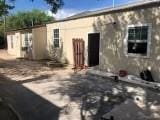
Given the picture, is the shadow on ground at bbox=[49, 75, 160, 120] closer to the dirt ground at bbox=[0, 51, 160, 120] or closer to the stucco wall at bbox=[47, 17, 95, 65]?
the dirt ground at bbox=[0, 51, 160, 120]

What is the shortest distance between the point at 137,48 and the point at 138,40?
393mm

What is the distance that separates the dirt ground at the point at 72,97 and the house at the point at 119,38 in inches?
59.5

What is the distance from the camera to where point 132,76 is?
34.2ft

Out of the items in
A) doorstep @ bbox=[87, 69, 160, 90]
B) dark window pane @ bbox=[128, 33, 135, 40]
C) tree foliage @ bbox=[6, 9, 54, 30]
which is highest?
tree foliage @ bbox=[6, 9, 54, 30]

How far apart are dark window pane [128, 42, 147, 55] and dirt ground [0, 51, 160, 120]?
71.2 inches

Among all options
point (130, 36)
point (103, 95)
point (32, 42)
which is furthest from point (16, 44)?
point (103, 95)

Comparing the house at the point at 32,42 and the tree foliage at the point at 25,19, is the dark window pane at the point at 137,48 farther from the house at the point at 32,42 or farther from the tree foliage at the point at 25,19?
the tree foliage at the point at 25,19

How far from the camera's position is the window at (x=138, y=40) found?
1011 cm

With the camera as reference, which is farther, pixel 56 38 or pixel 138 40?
pixel 56 38

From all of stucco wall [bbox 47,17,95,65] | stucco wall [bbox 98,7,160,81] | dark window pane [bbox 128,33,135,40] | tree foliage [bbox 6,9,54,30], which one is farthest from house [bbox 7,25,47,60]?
tree foliage [bbox 6,9,54,30]

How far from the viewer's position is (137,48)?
10578 mm

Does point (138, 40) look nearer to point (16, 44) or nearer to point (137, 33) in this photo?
point (137, 33)

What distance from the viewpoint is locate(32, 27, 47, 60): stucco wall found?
19250mm

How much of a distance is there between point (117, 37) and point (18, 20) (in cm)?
3781
